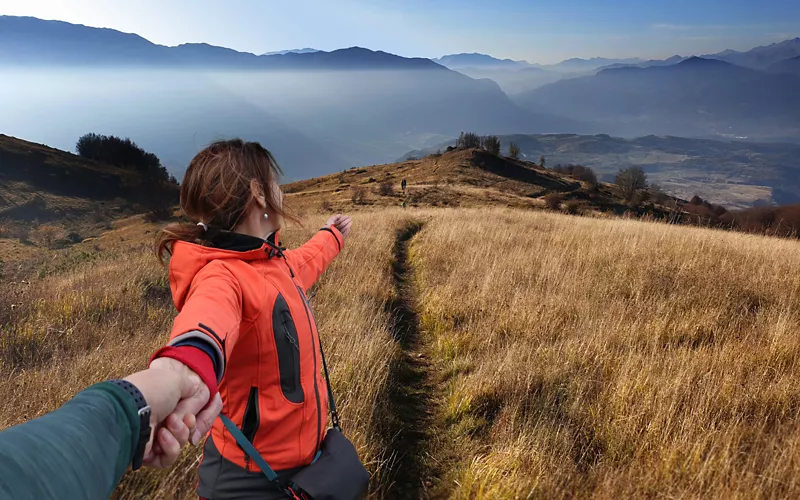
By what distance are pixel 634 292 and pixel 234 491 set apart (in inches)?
212

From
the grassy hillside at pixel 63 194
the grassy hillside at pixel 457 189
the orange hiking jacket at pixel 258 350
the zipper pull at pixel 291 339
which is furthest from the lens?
the grassy hillside at pixel 63 194

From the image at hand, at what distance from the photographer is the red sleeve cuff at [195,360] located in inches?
41.2

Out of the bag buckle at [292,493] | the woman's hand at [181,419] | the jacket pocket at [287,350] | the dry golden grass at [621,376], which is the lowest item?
the dry golden grass at [621,376]

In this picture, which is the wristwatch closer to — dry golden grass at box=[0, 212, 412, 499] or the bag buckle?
the bag buckle

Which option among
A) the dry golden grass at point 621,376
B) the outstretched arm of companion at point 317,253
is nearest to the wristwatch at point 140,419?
the outstretched arm of companion at point 317,253

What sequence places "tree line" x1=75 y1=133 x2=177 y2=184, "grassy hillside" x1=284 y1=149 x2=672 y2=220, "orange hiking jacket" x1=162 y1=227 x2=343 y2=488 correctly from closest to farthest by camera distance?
"orange hiking jacket" x1=162 y1=227 x2=343 y2=488
"grassy hillside" x1=284 y1=149 x2=672 y2=220
"tree line" x1=75 y1=133 x2=177 y2=184

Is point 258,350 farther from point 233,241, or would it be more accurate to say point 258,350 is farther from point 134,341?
point 134,341

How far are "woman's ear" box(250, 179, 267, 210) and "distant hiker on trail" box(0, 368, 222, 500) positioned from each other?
931 millimetres

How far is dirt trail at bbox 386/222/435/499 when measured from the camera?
9.99 feet

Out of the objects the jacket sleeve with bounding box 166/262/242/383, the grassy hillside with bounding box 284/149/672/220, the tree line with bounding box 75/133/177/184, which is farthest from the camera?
the tree line with bounding box 75/133/177/184

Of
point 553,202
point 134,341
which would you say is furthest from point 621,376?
point 553,202

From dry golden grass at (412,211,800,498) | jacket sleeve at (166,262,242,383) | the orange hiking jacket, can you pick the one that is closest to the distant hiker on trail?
jacket sleeve at (166,262,242,383)

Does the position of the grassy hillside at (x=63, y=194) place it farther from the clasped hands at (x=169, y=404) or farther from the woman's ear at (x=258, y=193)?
the clasped hands at (x=169, y=404)

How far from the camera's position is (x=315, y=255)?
2641 mm
